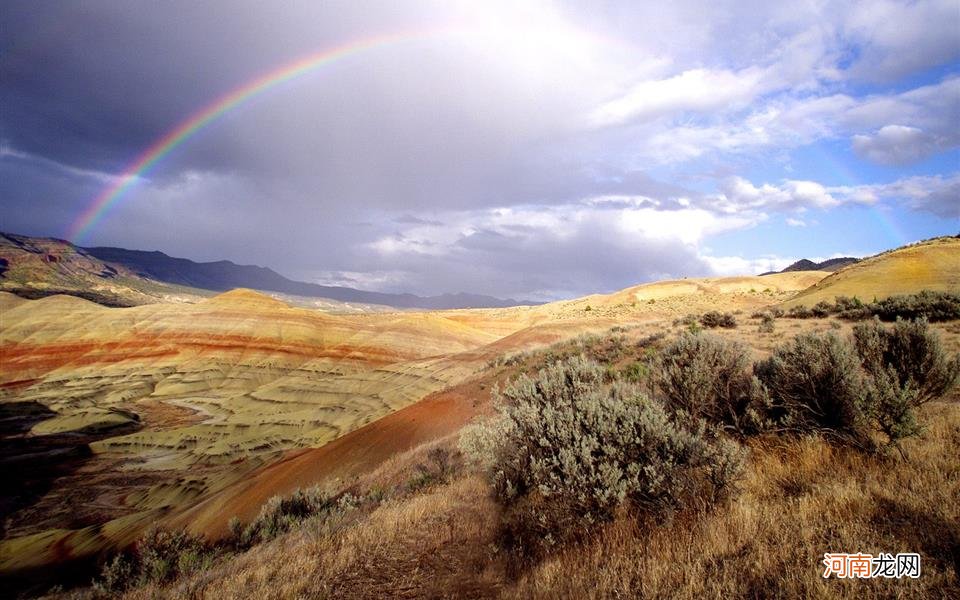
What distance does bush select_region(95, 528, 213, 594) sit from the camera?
12430 millimetres

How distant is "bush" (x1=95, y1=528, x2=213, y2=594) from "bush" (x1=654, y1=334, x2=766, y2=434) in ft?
40.6

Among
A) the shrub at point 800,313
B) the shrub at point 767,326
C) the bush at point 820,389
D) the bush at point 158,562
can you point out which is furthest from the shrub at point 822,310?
the bush at point 158,562

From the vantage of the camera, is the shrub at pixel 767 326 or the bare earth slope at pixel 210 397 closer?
the shrub at pixel 767 326

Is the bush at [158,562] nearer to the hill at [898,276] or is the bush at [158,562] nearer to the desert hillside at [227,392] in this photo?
the desert hillside at [227,392]

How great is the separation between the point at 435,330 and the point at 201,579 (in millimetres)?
64967

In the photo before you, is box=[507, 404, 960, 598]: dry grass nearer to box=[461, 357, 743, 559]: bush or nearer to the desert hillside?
box=[461, 357, 743, 559]: bush

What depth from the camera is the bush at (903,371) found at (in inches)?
235

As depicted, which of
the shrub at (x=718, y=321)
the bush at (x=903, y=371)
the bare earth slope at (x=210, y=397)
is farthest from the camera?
the bare earth slope at (x=210, y=397)

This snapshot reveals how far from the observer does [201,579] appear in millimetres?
7340

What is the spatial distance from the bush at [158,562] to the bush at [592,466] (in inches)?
394

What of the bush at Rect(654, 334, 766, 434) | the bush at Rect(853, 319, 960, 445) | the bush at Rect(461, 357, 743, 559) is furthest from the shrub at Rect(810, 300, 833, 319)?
the bush at Rect(461, 357, 743, 559)

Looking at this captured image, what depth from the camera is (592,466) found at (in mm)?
5426

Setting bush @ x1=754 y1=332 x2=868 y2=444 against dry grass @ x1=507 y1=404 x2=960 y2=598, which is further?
bush @ x1=754 y1=332 x2=868 y2=444

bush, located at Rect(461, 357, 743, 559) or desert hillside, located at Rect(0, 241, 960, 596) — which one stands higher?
bush, located at Rect(461, 357, 743, 559)
